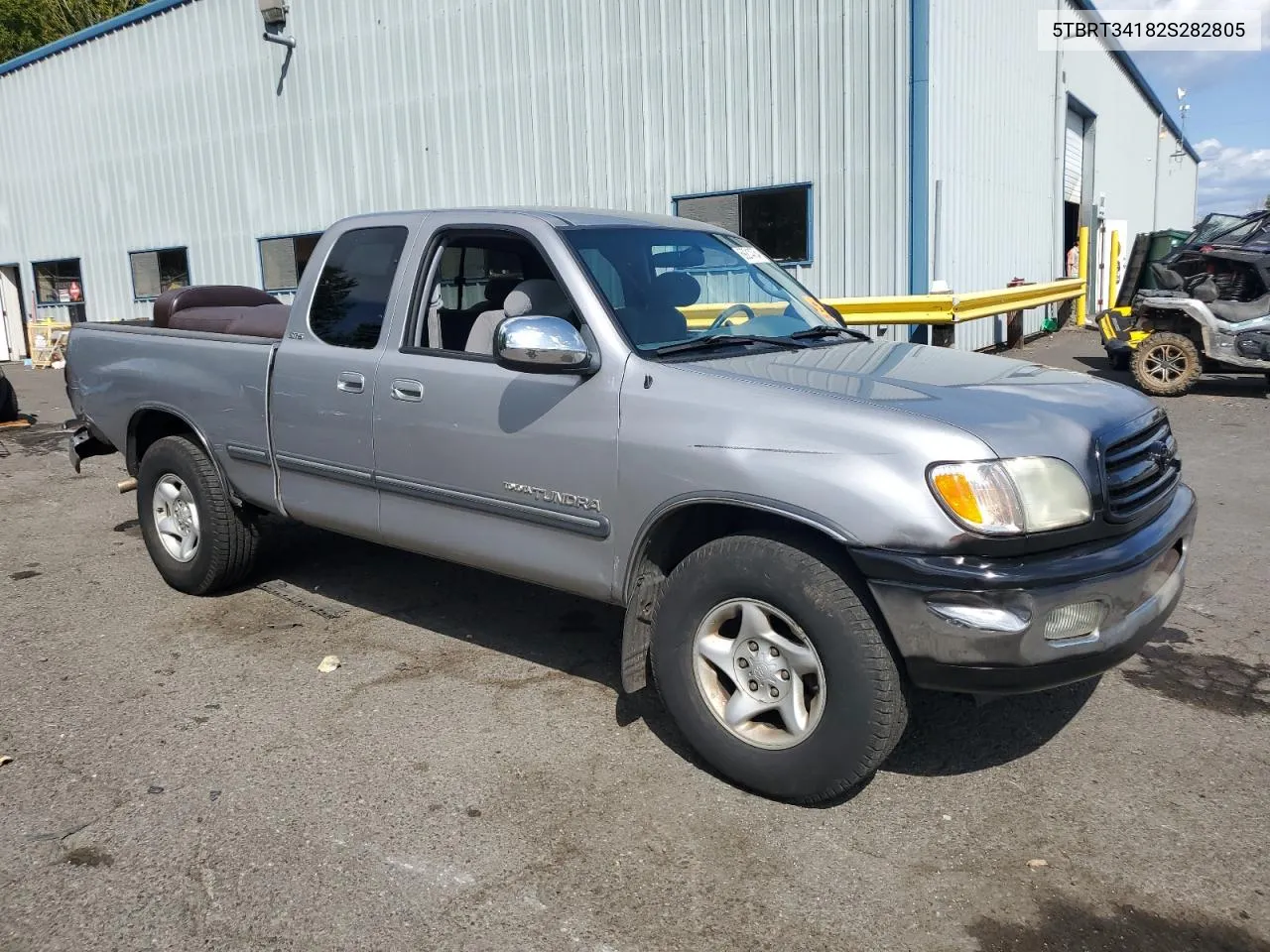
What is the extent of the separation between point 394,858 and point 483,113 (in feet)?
42.3

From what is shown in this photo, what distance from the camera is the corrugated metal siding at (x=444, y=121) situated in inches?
452

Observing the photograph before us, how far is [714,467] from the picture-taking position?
327 centimetres

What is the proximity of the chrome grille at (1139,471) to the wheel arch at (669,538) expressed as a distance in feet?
3.00

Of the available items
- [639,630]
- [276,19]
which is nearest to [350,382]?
[639,630]

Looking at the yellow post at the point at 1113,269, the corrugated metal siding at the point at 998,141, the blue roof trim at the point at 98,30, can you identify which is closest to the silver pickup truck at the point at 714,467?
the corrugated metal siding at the point at 998,141

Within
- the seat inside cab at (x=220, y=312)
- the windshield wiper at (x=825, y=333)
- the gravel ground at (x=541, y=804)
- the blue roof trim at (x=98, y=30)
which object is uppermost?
the blue roof trim at (x=98, y=30)

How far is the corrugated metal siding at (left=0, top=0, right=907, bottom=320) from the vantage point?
37.7ft

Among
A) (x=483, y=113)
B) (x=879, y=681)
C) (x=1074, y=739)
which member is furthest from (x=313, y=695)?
(x=483, y=113)

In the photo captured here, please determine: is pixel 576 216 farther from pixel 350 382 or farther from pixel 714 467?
pixel 714 467

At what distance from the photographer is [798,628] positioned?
10.3 ft

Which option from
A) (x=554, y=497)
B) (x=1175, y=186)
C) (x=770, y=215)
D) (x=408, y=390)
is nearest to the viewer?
(x=554, y=497)

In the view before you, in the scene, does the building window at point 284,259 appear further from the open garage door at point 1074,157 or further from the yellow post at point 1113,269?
the yellow post at point 1113,269

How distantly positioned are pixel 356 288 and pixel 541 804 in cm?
250

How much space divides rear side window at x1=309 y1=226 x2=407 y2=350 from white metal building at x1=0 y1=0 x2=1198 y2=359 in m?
7.96
